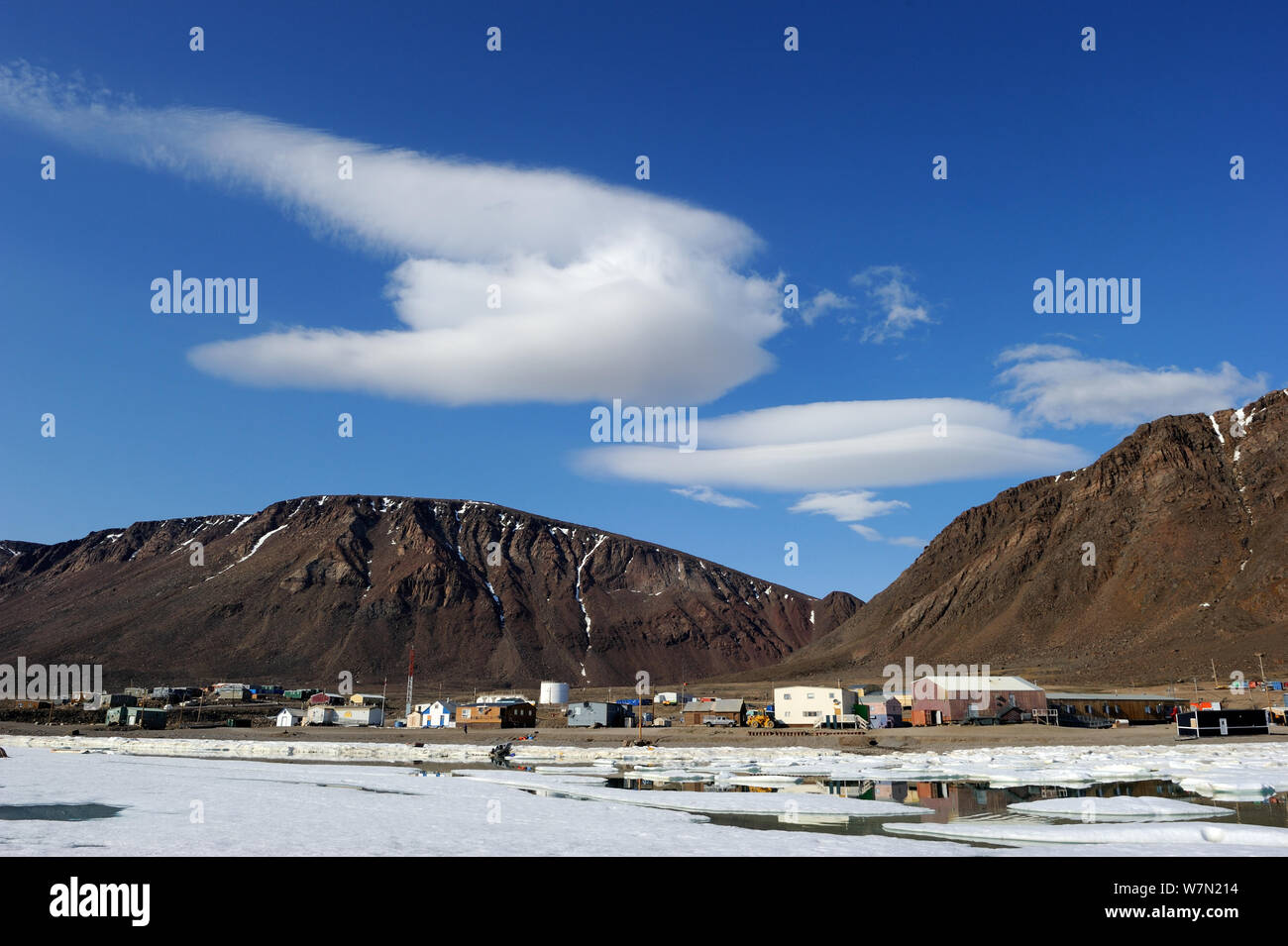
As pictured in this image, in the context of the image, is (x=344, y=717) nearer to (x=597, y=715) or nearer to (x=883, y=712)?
(x=597, y=715)

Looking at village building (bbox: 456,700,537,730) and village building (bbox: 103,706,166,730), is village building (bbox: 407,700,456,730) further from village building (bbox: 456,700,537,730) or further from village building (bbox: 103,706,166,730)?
village building (bbox: 103,706,166,730)

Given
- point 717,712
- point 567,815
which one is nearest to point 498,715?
point 717,712

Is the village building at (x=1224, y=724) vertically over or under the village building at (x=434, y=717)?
over

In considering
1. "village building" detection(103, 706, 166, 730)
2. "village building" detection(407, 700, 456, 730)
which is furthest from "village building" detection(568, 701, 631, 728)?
"village building" detection(103, 706, 166, 730)

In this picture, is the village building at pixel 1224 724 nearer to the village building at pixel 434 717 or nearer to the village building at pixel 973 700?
the village building at pixel 973 700
